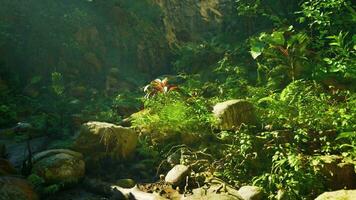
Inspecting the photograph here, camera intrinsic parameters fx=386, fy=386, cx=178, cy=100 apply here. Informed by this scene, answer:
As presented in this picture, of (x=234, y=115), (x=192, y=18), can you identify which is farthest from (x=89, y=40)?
(x=234, y=115)

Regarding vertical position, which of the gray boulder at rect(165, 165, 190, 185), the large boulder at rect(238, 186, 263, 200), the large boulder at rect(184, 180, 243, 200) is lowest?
the large boulder at rect(238, 186, 263, 200)

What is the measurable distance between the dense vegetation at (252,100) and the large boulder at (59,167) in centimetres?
139

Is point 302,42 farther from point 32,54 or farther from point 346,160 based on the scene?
point 32,54

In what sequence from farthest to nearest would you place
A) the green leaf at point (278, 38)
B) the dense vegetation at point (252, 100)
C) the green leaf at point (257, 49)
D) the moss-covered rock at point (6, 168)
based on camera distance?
the green leaf at point (257, 49)
the green leaf at point (278, 38)
the dense vegetation at point (252, 100)
the moss-covered rock at point (6, 168)

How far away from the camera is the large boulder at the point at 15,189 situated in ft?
17.7

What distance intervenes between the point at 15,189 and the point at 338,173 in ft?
15.9

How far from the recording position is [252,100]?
344 inches

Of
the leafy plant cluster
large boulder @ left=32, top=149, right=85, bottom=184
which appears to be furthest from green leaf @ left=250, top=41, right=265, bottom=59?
large boulder @ left=32, top=149, right=85, bottom=184

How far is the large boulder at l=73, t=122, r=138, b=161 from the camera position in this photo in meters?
7.49

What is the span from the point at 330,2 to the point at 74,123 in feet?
23.1

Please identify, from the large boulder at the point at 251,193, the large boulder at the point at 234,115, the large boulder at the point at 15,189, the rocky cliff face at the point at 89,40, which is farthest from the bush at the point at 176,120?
the rocky cliff face at the point at 89,40

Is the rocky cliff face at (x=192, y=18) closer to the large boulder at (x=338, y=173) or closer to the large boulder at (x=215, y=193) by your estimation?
the large boulder at (x=215, y=193)

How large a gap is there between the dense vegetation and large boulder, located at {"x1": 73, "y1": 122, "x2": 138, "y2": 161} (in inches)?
16.5

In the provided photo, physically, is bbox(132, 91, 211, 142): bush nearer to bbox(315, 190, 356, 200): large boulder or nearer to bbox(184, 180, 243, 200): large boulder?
bbox(184, 180, 243, 200): large boulder
